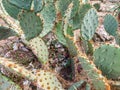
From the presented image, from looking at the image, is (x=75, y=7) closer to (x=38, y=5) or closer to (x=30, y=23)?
(x=38, y=5)

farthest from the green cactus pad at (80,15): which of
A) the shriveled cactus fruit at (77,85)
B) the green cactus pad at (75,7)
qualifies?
the shriveled cactus fruit at (77,85)

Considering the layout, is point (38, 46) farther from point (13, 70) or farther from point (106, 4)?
point (106, 4)

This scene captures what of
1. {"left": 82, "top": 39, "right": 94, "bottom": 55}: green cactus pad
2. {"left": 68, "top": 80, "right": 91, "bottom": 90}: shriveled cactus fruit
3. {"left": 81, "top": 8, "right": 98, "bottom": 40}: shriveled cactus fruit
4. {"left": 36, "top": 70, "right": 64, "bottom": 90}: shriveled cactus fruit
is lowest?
{"left": 68, "top": 80, "right": 91, "bottom": 90}: shriveled cactus fruit

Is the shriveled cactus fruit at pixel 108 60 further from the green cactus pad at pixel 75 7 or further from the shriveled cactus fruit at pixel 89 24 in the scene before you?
the green cactus pad at pixel 75 7

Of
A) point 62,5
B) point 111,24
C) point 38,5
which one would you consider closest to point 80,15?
Result: point 62,5

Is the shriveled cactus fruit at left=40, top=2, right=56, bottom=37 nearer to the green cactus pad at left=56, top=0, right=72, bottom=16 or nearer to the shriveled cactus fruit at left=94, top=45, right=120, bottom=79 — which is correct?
the green cactus pad at left=56, top=0, right=72, bottom=16

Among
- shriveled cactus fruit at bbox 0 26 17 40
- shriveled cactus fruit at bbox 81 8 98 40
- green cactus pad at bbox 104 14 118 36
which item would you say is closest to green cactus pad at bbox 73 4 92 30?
green cactus pad at bbox 104 14 118 36

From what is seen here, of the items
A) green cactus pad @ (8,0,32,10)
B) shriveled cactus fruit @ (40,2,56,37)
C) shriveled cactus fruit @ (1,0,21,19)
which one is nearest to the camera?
green cactus pad @ (8,0,32,10)
